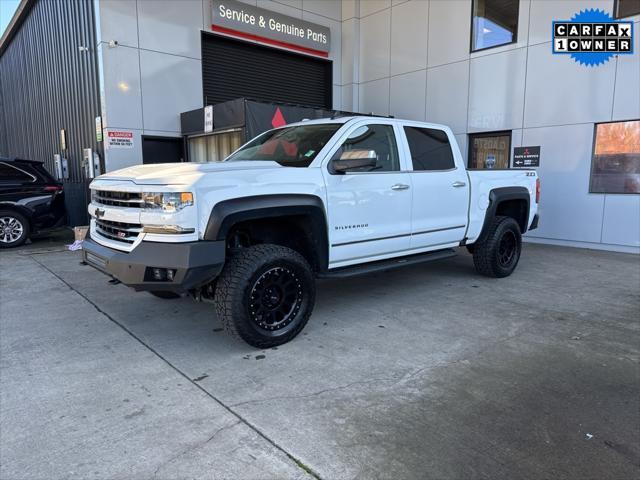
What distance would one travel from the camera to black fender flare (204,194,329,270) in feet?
11.1

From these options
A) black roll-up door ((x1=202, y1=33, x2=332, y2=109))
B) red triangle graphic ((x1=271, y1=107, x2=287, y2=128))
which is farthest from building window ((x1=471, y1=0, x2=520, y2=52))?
red triangle graphic ((x1=271, y1=107, x2=287, y2=128))

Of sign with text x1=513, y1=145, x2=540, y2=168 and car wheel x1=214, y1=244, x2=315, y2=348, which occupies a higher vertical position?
sign with text x1=513, y1=145, x2=540, y2=168

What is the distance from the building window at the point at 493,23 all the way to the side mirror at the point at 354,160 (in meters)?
8.12

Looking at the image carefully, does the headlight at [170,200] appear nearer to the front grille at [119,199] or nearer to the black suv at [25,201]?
the front grille at [119,199]

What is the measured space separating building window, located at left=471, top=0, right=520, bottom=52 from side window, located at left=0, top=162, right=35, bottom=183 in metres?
10.2

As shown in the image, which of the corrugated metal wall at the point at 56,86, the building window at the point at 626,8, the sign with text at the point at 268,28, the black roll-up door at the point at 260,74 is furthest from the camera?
the black roll-up door at the point at 260,74

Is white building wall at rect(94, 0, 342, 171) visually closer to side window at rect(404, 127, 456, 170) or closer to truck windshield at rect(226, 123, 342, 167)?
truck windshield at rect(226, 123, 342, 167)

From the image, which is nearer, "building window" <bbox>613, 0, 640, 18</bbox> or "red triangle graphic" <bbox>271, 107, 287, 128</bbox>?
"building window" <bbox>613, 0, 640, 18</bbox>

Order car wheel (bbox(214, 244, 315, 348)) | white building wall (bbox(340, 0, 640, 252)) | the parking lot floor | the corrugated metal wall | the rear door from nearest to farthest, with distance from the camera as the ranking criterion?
the parking lot floor, car wheel (bbox(214, 244, 315, 348)), the rear door, white building wall (bbox(340, 0, 640, 252)), the corrugated metal wall

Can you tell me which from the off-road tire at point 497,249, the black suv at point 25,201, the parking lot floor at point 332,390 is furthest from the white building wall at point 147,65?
the off-road tire at point 497,249

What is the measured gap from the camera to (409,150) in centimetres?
498

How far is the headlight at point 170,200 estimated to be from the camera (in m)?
3.31

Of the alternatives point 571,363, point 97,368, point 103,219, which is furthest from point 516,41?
point 97,368

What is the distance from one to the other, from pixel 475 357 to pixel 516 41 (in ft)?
28.9
